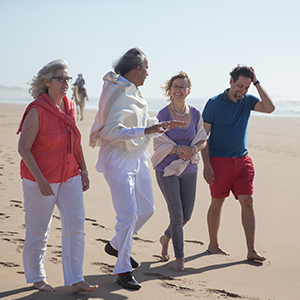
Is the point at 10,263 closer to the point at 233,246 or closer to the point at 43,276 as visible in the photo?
the point at 43,276

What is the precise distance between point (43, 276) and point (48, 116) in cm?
122

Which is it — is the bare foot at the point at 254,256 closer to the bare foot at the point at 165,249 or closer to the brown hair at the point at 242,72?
the bare foot at the point at 165,249

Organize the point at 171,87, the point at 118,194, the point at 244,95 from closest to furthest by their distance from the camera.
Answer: the point at 118,194, the point at 171,87, the point at 244,95

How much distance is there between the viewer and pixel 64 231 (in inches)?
129

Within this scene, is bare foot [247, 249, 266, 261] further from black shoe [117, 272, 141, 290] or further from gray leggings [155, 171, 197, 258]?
black shoe [117, 272, 141, 290]

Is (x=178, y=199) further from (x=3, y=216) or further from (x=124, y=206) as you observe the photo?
(x=3, y=216)

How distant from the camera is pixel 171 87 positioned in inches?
165

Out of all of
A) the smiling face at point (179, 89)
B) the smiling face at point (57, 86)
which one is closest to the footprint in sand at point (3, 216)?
the smiling face at point (57, 86)

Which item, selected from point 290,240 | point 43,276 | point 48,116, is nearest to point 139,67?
point 48,116

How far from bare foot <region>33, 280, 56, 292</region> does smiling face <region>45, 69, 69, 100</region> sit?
140 centimetres

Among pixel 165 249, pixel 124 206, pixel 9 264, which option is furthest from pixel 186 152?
pixel 9 264

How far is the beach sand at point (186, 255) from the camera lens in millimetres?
3377

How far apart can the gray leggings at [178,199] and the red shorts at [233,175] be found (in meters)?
0.45

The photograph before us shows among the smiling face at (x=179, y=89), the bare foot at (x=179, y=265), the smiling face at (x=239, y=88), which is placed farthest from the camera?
the smiling face at (x=239, y=88)
